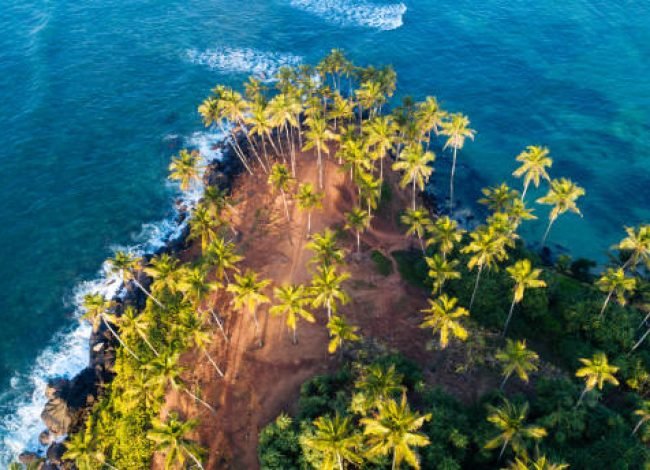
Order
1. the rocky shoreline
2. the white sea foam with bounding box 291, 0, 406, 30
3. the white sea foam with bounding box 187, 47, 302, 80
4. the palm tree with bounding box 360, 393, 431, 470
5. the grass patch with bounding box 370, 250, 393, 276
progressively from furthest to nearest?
the white sea foam with bounding box 291, 0, 406, 30 < the white sea foam with bounding box 187, 47, 302, 80 < the grass patch with bounding box 370, 250, 393, 276 < the rocky shoreline < the palm tree with bounding box 360, 393, 431, 470

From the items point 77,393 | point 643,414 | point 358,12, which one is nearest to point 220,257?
point 77,393

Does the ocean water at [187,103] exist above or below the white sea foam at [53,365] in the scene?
above

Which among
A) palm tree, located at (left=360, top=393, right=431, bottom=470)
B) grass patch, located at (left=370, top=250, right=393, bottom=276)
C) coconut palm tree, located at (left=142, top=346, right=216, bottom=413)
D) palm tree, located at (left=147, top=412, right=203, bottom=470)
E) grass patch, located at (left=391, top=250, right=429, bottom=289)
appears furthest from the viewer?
grass patch, located at (left=370, top=250, right=393, bottom=276)

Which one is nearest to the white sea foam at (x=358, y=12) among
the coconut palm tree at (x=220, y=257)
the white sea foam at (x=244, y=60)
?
the white sea foam at (x=244, y=60)

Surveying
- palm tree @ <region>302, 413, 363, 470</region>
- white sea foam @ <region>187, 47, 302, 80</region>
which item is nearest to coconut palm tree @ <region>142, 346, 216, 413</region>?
palm tree @ <region>302, 413, 363, 470</region>

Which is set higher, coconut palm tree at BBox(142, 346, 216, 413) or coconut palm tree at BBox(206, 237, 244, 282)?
coconut palm tree at BBox(206, 237, 244, 282)

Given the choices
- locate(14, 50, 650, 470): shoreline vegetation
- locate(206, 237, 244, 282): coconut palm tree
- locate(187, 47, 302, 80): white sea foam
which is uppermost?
locate(187, 47, 302, 80): white sea foam

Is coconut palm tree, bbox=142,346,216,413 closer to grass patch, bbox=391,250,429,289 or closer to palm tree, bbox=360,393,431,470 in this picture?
palm tree, bbox=360,393,431,470

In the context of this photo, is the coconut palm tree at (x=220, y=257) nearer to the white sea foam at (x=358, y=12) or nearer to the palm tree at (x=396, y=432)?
the palm tree at (x=396, y=432)
